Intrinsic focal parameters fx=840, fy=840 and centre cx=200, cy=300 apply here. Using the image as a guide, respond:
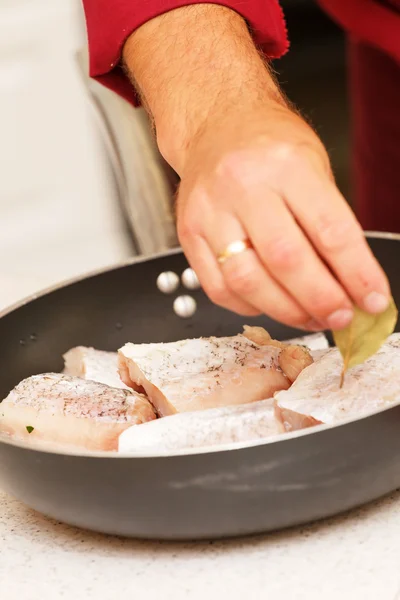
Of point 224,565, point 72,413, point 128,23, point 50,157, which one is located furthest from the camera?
point 50,157

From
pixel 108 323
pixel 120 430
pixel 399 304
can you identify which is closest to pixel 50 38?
pixel 108 323

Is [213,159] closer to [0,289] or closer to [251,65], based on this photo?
[251,65]

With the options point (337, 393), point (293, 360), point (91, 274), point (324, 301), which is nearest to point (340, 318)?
point (324, 301)

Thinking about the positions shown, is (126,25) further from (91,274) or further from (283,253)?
(283,253)

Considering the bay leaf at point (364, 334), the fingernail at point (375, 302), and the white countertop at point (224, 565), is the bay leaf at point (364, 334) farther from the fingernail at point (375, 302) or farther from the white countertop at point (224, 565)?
the white countertop at point (224, 565)

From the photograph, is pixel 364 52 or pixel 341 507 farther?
pixel 364 52

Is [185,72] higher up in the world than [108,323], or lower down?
higher up

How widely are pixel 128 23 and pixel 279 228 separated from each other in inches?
19.2

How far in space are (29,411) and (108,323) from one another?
1.10ft

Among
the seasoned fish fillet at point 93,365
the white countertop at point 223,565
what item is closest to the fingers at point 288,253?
the white countertop at point 223,565

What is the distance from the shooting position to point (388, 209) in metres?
1.89

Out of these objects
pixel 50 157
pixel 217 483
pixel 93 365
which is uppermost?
pixel 217 483

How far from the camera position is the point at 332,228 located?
2.19 feet

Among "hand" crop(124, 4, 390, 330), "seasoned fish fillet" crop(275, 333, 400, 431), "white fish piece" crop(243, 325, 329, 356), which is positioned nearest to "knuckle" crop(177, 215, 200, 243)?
"hand" crop(124, 4, 390, 330)
